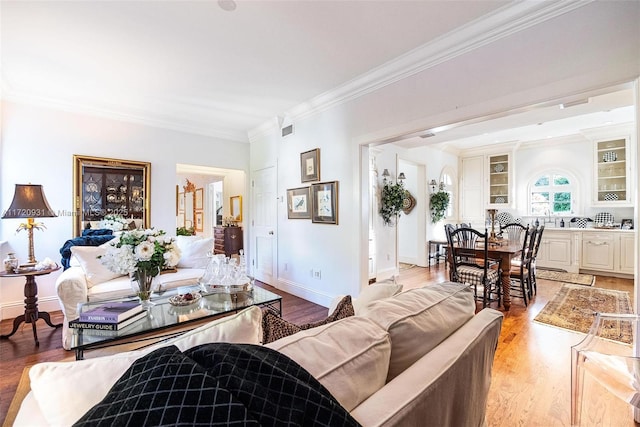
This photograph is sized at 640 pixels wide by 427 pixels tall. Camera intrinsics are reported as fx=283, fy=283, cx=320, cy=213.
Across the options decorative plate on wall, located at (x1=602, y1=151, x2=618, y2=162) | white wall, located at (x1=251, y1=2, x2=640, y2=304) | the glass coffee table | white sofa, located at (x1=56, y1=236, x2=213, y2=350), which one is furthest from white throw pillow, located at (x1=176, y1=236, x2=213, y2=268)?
decorative plate on wall, located at (x1=602, y1=151, x2=618, y2=162)

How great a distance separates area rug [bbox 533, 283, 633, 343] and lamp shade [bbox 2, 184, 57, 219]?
17.4 ft

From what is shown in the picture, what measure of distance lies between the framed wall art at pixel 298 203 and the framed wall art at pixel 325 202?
5.1 inches

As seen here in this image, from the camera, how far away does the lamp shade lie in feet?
8.94

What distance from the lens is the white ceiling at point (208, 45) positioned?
6.73ft

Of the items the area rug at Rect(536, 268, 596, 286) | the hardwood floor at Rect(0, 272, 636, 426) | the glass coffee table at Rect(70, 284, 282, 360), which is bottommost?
the hardwood floor at Rect(0, 272, 636, 426)

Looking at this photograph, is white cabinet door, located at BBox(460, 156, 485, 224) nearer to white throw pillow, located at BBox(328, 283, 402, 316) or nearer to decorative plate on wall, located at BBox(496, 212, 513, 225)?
decorative plate on wall, located at BBox(496, 212, 513, 225)

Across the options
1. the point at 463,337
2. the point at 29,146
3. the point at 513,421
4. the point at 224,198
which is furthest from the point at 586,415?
the point at 224,198

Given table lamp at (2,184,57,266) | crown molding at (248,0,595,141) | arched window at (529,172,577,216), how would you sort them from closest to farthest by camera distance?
crown molding at (248,0,595,141)
table lamp at (2,184,57,266)
arched window at (529,172,577,216)

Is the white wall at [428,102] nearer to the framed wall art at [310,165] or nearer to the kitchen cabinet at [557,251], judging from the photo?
the framed wall art at [310,165]

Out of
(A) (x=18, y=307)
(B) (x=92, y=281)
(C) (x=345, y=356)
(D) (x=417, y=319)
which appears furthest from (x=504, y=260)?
(A) (x=18, y=307)

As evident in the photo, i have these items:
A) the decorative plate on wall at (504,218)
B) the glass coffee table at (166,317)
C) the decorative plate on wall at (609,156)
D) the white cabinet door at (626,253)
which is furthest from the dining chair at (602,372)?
the decorative plate on wall at (504,218)

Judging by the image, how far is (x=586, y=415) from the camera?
1741 millimetres

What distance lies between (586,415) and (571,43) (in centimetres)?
238

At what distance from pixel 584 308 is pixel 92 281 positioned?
216 inches
